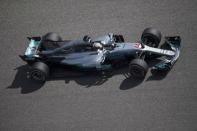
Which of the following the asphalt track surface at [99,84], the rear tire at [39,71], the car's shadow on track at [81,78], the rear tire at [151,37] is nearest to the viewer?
the asphalt track surface at [99,84]

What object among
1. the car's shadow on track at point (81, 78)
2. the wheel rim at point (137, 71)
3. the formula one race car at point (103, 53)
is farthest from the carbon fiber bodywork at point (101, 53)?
the wheel rim at point (137, 71)

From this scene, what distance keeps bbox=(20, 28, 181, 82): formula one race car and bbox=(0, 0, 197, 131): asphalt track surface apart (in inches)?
14.6

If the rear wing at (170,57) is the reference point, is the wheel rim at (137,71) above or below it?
below

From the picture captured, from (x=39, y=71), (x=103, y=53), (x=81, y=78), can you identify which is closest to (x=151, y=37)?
(x=103, y=53)

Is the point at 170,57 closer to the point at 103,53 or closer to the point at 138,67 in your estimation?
the point at 138,67

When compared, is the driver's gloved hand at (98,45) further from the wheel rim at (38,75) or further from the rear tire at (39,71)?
the wheel rim at (38,75)

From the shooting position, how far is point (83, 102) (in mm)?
11531

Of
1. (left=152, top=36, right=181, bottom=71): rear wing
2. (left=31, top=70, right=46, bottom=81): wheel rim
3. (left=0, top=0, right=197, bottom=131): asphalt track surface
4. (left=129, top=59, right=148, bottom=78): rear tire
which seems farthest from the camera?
(left=31, top=70, right=46, bottom=81): wheel rim

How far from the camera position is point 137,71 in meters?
11.5

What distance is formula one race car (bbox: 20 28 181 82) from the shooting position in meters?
11.8

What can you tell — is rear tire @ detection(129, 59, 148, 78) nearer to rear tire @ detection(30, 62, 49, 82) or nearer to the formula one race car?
the formula one race car

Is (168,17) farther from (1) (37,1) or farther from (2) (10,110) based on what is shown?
(2) (10,110)

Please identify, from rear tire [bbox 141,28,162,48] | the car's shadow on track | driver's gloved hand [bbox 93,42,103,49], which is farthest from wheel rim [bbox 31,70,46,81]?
rear tire [bbox 141,28,162,48]

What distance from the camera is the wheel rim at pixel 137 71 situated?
37.3 ft
